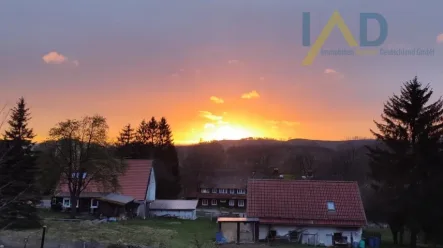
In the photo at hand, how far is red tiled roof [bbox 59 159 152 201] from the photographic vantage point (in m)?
46.3

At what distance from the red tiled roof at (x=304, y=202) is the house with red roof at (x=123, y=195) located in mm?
18079

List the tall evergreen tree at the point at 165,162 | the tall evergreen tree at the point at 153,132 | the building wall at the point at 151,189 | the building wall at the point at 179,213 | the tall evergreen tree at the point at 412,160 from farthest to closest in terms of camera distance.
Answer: the tall evergreen tree at the point at 153,132 < the tall evergreen tree at the point at 165,162 < the building wall at the point at 151,189 < the building wall at the point at 179,213 < the tall evergreen tree at the point at 412,160

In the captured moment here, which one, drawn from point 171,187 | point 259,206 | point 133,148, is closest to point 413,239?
point 259,206

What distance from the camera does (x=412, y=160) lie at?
89.1ft

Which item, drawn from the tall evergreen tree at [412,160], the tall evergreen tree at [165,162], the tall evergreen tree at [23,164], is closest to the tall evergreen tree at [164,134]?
the tall evergreen tree at [165,162]

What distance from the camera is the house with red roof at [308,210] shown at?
28500mm

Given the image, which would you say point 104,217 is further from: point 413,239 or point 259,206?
point 413,239

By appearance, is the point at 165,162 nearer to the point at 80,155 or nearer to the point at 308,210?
the point at 80,155

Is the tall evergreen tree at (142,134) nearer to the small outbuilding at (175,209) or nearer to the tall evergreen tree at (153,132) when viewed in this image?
the tall evergreen tree at (153,132)

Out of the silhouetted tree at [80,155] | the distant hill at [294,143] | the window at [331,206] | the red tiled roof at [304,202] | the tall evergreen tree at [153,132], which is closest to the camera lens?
the red tiled roof at [304,202]

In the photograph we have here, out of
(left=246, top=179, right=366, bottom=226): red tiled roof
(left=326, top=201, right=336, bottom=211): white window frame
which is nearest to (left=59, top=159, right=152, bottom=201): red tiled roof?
(left=246, top=179, right=366, bottom=226): red tiled roof

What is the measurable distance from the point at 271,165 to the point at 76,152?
6475 centimetres

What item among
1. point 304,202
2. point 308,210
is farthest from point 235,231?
point 304,202

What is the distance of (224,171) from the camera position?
7900cm
